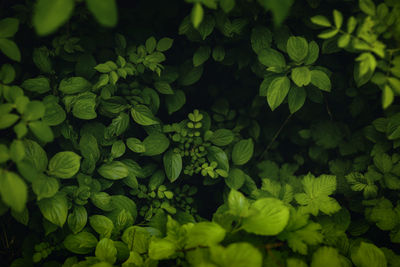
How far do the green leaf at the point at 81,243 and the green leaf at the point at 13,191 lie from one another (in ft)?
1.23

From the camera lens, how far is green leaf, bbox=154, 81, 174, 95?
56.4 inches

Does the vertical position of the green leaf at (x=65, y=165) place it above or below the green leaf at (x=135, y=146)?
above

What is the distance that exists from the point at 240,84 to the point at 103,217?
3.55 ft

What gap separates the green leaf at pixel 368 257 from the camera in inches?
43.6

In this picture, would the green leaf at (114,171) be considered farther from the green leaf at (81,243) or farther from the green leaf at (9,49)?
the green leaf at (9,49)

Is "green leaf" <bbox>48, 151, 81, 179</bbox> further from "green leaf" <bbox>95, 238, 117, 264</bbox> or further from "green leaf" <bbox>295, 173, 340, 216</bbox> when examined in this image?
"green leaf" <bbox>295, 173, 340, 216</bbox>

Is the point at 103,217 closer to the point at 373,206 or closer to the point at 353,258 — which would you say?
the point at 353,258

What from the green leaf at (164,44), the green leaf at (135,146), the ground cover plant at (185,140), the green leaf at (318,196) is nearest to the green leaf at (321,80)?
the ground cover plant at (185,140)

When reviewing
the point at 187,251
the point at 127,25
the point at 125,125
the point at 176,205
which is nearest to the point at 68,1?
the point at 125,125

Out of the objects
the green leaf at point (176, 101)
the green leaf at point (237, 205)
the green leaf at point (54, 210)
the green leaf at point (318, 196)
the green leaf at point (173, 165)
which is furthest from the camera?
the green leaf at point (176, 101)

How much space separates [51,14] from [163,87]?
67 cm

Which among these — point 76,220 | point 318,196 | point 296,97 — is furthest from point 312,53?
point 76,220

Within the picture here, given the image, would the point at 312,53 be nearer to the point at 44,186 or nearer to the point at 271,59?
the point at 271,59

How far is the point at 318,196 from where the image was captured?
131 cm
